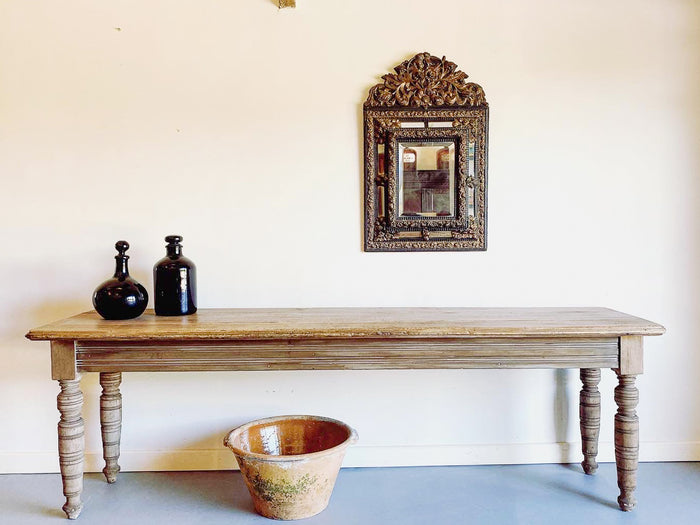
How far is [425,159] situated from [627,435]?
4.77 ft

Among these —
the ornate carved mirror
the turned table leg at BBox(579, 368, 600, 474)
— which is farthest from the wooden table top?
the ornate carved mirror

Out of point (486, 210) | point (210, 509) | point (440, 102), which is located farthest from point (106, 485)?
point (440, 102)

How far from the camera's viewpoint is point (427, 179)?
2.45 metres

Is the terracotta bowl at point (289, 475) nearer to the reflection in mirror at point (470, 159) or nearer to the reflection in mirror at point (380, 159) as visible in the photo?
the reflection in mirror at point (380, 159)

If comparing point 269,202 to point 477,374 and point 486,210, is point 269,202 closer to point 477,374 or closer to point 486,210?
point 486,210

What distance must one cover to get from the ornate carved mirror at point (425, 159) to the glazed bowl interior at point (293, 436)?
869 mm

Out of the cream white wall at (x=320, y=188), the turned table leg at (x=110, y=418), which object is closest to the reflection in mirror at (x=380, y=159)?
the cream white wall at (x=320, y=188)

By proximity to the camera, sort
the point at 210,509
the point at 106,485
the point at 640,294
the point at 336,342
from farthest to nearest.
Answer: the point at 640,294 → the point at 106,485 → the point at 210,509 → the point at 336,342

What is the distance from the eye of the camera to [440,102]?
241cm

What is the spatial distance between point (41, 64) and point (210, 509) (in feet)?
7.15

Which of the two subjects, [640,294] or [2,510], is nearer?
[2,510]

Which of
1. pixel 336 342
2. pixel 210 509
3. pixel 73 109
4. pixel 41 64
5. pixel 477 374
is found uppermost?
pixel 41 64

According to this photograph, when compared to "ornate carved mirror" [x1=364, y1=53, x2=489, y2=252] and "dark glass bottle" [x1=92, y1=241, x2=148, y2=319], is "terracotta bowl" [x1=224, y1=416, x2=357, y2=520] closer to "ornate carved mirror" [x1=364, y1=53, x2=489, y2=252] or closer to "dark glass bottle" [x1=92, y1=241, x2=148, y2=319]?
"dark glass bottle" [x1=92, y1=241, x2=148, y2=319]

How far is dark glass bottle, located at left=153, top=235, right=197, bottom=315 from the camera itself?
2164mm
